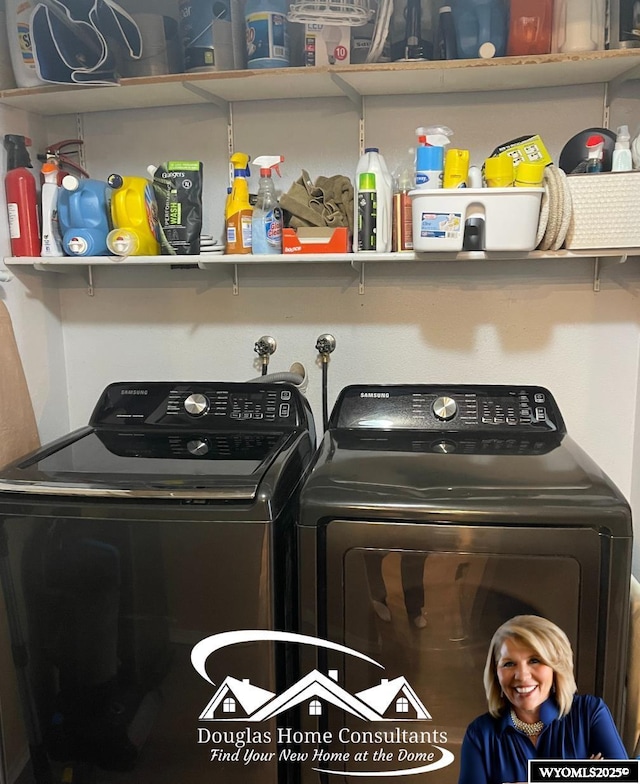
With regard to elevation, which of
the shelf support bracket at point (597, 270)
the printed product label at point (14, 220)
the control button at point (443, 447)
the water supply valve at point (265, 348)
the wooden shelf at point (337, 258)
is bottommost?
the control button at point (443, 447)

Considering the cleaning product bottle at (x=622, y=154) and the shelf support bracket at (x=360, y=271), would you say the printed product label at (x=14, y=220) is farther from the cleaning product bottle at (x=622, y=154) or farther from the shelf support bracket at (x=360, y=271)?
the cleaning product bottle at (x=622, y=154)

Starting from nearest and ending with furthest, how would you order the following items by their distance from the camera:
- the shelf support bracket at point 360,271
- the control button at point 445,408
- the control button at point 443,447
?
the control button at point 443,447, the control button at point 445,408, the shelf support bracket at point 360,271

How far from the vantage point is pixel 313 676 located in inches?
57.4

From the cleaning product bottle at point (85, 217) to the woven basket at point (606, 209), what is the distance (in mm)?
1278

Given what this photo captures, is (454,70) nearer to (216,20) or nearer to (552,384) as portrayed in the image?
(216,20)

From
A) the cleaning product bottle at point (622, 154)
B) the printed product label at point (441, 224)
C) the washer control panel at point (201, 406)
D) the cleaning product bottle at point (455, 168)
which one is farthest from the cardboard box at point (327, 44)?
the washer control panel at point (201, 406)

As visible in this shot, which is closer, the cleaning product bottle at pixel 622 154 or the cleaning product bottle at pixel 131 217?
the cleaning product bottle at pixel 622 154

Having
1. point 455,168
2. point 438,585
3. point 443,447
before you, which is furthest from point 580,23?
point 438,585

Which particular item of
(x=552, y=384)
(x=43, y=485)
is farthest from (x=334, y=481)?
(x=552, y=384)

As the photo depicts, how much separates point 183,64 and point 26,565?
139 cm

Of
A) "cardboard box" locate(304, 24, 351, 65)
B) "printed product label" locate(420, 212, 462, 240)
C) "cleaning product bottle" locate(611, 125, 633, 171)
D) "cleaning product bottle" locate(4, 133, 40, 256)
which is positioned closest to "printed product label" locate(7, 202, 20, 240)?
"cleaning product bottle" locate(4, 133, 40, 256)

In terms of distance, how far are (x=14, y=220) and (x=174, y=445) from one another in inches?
33.2

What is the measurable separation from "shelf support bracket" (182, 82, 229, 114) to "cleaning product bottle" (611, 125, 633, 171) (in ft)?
3.68

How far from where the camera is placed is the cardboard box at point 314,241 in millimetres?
1899
